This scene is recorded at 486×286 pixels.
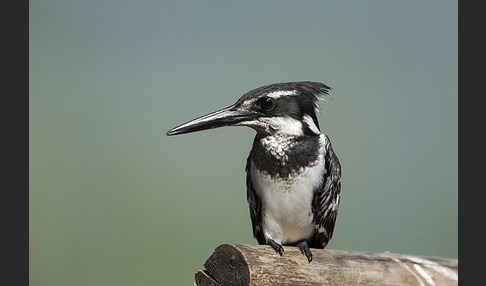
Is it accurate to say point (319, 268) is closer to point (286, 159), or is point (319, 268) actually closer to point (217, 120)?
point (286, 159)

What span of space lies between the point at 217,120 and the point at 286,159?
0.35 m

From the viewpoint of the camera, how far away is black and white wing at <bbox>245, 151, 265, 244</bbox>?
9.73ft

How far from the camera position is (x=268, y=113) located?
8.94 ft

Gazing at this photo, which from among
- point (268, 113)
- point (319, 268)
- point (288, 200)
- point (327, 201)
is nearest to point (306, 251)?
point (319, 268)

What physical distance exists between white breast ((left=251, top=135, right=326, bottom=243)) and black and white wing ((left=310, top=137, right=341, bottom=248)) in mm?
34

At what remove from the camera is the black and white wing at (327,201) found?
114 inches

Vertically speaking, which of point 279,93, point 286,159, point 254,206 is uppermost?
point 279,93

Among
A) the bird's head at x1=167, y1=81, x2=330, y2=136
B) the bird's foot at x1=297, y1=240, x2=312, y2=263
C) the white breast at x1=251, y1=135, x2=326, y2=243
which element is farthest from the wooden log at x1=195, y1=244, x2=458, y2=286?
the bird's head at x1=167, y1=81, x2=330, y2=136

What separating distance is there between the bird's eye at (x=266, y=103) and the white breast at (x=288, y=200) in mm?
300

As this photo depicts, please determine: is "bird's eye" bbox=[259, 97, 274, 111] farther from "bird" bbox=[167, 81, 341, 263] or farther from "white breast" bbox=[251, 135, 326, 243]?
"white breast" bbox=[251, 135, 326, 243]

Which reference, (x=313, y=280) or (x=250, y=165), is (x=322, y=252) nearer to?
(x=313, y=280)

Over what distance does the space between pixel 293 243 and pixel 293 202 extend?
0.28 m

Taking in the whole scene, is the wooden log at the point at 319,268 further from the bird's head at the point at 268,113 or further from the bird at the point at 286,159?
the bird's head at the point at 268,113

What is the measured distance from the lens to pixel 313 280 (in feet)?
7.83
